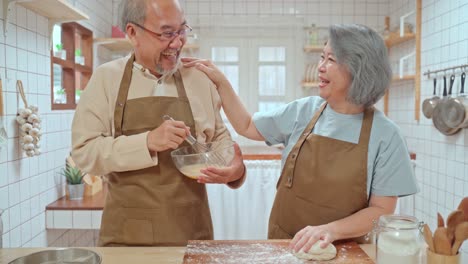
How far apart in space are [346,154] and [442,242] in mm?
460

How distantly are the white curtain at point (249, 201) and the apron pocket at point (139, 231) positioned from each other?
198cm

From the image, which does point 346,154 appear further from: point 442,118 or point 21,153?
point 442,118

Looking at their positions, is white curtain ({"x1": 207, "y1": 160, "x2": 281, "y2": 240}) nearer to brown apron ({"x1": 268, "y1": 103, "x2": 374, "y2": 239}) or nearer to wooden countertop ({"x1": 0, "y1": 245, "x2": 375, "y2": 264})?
brown apron ({"x1": 268, "y1": 103, "x2": 374, "y2": 239})

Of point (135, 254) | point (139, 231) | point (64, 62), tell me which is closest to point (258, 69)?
point (64, 62)

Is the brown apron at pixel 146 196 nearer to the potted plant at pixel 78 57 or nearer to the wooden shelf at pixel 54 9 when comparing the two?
the wooden shelf at pixel 54 9

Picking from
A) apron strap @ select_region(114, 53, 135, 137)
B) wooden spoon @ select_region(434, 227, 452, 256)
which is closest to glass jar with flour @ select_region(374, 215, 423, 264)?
wooden spoon @ select_region(434, 227, 452, 256)

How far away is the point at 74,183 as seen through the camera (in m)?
2.58

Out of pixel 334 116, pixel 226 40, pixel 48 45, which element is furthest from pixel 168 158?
pixel 226 40

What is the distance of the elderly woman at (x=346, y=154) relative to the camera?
4.09 feet

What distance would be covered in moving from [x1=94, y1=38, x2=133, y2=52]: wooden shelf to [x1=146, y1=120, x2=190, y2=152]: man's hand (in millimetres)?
2349

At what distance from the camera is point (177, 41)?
4.21 ft

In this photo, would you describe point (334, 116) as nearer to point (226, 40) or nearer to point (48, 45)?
point (48, 45)

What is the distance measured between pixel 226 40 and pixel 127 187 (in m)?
2.98

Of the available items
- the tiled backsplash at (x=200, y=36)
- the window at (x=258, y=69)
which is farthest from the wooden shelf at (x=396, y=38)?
the window at (x=258, y=69)
